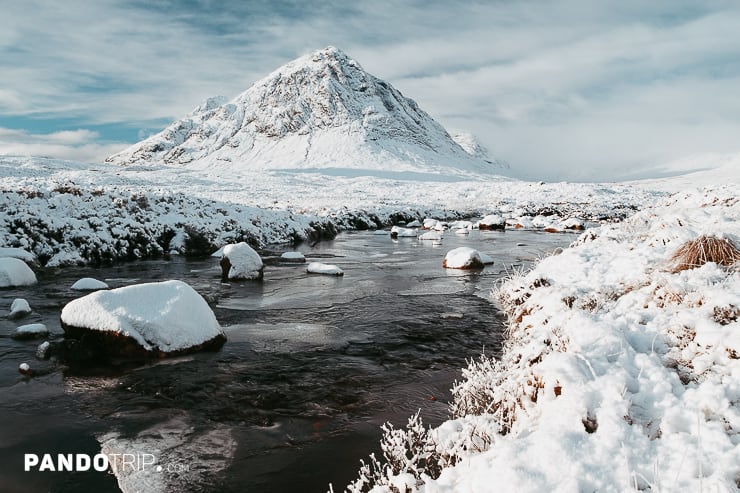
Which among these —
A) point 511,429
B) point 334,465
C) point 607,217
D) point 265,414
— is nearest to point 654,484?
point 511,429

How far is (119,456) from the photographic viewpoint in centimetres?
498

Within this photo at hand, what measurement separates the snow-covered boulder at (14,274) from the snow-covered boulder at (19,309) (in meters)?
2.88

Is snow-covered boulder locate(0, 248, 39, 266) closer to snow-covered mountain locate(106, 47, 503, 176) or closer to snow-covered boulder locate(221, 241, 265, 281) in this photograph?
snow-covered boulder locate(221, 241, 265, 281)

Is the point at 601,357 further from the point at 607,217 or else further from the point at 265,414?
the point at 607,217

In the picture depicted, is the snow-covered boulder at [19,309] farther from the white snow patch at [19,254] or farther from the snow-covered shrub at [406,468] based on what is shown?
the snow-covered shrub at [406,468]

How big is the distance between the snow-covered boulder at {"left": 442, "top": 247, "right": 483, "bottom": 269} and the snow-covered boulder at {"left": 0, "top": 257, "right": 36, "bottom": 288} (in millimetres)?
13425

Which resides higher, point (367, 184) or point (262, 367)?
point (367, 184)

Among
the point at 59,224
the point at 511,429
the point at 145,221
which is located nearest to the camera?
the point at 511,429

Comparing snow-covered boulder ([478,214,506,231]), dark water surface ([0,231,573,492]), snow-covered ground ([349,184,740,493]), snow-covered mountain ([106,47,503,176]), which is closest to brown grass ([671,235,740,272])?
snow-covered ground ([349,184,740,493])

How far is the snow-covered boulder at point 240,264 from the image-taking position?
1481cm

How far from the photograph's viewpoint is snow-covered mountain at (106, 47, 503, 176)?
115812 mm

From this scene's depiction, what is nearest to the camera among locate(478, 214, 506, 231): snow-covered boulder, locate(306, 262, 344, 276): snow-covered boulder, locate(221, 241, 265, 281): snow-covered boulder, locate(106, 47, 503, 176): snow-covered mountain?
locate(221, 241, 265, 281): snow-covered boulder

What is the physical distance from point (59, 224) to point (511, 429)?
65.5 feet

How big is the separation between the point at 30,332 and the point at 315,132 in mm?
127610
